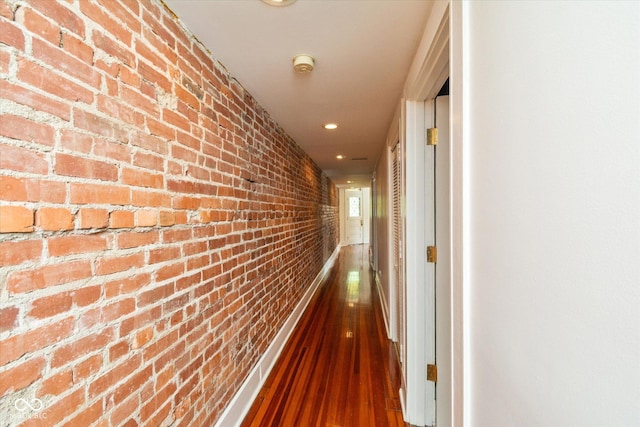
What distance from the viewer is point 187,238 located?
133cm

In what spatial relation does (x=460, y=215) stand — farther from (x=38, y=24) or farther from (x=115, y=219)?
(x=38, y=24)

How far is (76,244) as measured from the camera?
806 mm

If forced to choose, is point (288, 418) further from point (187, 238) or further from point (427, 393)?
point (187, 238)

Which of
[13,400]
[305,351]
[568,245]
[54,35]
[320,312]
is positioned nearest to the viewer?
[568,245]

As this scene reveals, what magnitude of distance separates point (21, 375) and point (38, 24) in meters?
0.89

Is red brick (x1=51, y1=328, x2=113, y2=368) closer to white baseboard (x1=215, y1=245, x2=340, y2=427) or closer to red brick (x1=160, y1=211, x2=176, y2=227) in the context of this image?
red brick (x1=160, y1=211, x2=176, y2=227)

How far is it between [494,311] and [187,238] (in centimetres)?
127

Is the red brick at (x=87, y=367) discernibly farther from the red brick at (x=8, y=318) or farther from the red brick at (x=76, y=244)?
the red brick at (x=76, y=244)

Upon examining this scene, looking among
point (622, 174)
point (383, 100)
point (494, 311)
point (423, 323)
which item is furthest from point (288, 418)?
point (383, 100)

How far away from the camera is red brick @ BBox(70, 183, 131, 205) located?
2.65 feet

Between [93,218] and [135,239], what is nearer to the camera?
[93,218]

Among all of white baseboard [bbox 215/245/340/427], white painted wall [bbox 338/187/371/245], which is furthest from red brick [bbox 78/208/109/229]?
white painted wall [bbox 338/187/371/245]

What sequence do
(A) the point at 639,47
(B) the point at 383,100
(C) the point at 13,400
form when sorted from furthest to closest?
(B) the point at 383,100 < (C) the point at 13,400 < (A) the point at 639,47

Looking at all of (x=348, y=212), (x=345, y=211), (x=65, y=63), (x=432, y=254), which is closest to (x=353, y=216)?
(x=348, y=212)
